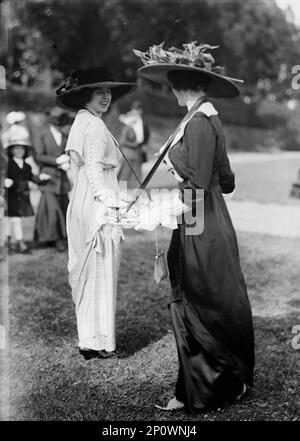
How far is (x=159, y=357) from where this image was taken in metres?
4.50

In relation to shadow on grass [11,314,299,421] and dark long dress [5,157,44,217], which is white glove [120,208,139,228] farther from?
dark long dress [5,157,44,217]

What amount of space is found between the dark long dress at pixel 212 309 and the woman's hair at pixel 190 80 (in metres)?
0.25

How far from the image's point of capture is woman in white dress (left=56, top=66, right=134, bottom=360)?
408 cm

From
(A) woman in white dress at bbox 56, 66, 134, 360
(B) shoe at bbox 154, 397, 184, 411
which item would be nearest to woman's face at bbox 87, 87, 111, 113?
(A) woman in white dress at bbox 56, 66, 134, 360

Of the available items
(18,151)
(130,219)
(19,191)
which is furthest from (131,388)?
(19,191)

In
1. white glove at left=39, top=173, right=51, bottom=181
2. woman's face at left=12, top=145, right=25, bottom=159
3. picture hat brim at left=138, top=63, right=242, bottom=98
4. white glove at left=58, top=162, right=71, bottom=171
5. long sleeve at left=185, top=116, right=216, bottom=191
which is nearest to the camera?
long sleeve at left=185, top=116, right=216, bottom=191

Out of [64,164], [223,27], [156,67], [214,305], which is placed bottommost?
[214,305]

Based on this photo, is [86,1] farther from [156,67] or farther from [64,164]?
[156,67]

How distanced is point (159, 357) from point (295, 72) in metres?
4.46

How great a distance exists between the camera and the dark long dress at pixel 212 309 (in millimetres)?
3590

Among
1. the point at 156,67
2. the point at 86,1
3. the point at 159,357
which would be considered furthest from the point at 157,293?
the point at 86,1

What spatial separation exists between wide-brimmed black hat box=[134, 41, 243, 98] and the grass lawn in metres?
1.96

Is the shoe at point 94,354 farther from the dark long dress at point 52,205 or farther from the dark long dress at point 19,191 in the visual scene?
the dark long dress at point 52,205

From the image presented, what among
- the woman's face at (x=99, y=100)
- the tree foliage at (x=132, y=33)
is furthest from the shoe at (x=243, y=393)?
the tree foliage at (x=132, y=33)
